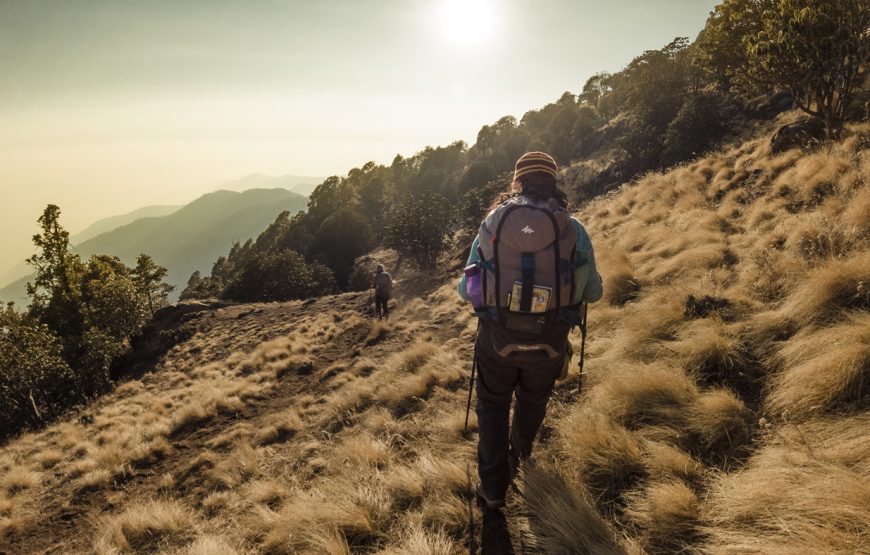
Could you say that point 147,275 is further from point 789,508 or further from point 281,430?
point 789,508

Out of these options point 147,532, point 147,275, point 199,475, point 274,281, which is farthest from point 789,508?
point 147,275

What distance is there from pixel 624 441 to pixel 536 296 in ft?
5.37

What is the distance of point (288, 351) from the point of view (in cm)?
1548

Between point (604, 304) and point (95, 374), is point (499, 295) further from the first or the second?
point (95, 374)

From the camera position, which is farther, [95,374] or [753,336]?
[95,374]

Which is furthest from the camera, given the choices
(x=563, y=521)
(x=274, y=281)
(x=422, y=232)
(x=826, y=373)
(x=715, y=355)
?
(x=274, y=281)

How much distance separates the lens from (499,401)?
3199 mm

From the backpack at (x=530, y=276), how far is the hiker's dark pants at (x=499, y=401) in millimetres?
203

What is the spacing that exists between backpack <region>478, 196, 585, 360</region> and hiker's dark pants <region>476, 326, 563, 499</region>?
8.0 inches

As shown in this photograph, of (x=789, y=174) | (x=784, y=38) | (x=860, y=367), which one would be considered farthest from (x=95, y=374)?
(x=784, y=38)

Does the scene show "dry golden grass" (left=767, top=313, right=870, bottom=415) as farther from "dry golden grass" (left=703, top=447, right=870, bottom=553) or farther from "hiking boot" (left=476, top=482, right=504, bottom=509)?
"hiking boot" (left=476, top=482, right=504, bottom=509)

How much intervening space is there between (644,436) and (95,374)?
2943 centimetres

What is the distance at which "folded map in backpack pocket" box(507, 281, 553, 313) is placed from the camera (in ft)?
9.34

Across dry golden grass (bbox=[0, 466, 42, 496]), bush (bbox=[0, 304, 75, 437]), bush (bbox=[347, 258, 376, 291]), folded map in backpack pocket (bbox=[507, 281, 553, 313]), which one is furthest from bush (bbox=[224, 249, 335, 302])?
folded map in backpack pocket (bbox=[507, 281, 553, 313])
